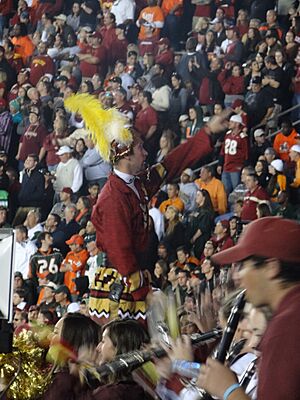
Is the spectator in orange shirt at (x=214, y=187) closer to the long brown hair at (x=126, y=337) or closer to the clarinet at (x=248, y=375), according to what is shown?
the long brown hair at (x=126, y=337)

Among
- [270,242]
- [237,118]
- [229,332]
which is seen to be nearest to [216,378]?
[229,332]

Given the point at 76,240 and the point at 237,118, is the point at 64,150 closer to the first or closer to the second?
the point at 76,240

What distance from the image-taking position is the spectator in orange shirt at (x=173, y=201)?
10016 mm

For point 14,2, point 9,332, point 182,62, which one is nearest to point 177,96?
point 182,62

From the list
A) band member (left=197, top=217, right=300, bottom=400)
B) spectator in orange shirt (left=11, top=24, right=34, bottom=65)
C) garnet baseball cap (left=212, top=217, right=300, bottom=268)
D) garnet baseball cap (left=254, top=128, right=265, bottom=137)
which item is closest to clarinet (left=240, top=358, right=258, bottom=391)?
band member (left=197, top=217, right=300, bottom=400)

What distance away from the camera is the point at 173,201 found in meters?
10.1

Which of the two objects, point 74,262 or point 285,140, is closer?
point 285,140

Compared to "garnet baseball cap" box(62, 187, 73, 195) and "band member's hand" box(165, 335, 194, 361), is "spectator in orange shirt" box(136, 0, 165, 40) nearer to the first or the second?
"garnet baseball cap" box(62, 187, 73, 195)

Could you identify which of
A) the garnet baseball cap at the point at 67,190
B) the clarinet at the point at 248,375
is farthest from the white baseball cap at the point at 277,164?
the clarinet at the point at 248,375

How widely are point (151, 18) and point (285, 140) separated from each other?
285 centimetres

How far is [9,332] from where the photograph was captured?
3408 millimetres

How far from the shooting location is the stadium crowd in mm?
9539

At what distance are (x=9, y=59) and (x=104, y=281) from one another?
618cm

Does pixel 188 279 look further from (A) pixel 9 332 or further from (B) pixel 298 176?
(A) pixel 9 332
